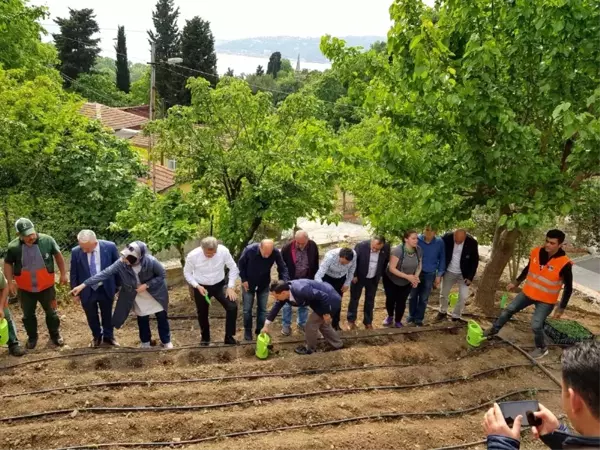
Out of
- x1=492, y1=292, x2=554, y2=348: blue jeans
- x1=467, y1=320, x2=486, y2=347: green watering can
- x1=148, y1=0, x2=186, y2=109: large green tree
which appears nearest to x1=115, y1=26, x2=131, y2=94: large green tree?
x1=148, y1=0, x2=186, y2=109: large green tree

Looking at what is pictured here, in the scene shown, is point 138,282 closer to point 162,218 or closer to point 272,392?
point 272,392

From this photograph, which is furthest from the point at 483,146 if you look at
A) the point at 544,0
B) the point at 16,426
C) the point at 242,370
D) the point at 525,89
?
the point at 16,426

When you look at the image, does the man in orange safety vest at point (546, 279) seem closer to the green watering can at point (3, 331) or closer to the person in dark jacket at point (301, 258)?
the person in dark jacket at point (301, 258)

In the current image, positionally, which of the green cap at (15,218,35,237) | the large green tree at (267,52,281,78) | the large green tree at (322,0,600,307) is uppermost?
the large green tree at (267,52,281,78)

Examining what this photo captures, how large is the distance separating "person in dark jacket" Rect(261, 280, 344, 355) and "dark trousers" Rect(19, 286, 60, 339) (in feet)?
Answer: 9.21

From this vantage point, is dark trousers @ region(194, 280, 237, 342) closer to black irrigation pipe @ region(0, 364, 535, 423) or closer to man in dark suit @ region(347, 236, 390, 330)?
black irrigation pipe @ region(0, 364, 535, 423)

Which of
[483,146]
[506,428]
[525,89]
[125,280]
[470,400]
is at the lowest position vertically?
[470,400]

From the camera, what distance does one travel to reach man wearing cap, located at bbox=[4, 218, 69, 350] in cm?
595

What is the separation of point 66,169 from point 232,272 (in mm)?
6234

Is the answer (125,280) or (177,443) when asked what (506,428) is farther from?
(125,280)

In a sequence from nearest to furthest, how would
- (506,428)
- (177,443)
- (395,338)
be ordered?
(506,428)
(177,443)
(395,338)

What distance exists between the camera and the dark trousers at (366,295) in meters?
7.07

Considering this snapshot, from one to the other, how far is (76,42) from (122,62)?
25.5 feet

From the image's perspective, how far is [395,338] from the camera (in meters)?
7.27
